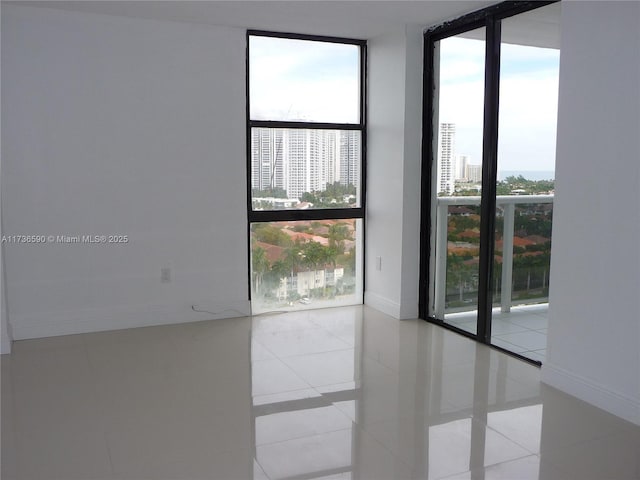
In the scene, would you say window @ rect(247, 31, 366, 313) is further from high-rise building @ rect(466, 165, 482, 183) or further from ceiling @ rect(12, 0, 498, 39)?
high-rise building @ rect(466, 165, 482, 183)

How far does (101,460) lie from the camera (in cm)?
244


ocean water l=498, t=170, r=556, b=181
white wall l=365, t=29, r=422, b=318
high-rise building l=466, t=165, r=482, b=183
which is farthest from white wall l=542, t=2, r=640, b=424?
white wall l=365, t=29, r=422, b=318

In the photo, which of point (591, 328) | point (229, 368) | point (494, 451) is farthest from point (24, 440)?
point (591, 328)

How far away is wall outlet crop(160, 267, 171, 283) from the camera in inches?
173

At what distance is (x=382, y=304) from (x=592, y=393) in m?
2.01

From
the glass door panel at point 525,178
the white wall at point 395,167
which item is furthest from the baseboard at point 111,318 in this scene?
the glass door panel at point 525,178

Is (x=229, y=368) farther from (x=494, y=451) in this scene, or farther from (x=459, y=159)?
(x=459, y=159)

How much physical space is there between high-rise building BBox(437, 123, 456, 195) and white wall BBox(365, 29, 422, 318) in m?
0.17

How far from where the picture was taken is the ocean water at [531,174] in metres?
3.46

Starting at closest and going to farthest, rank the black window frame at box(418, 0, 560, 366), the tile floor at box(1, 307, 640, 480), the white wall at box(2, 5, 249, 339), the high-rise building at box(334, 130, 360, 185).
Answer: the tile floor at box(1, 307, 640, 480), the black window frame at box(418, 0, 560, 366), the white wall at box(2, 5, 249, 339), the high-rise building at box(334, 130, 360, 185)

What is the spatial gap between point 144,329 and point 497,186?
2.56 meters

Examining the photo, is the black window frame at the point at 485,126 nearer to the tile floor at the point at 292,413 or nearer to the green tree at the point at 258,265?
the tile floor at the point at 292,413

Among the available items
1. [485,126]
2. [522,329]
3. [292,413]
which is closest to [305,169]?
[485,126]

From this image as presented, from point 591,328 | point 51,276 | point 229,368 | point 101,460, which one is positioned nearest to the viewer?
point 101,460
